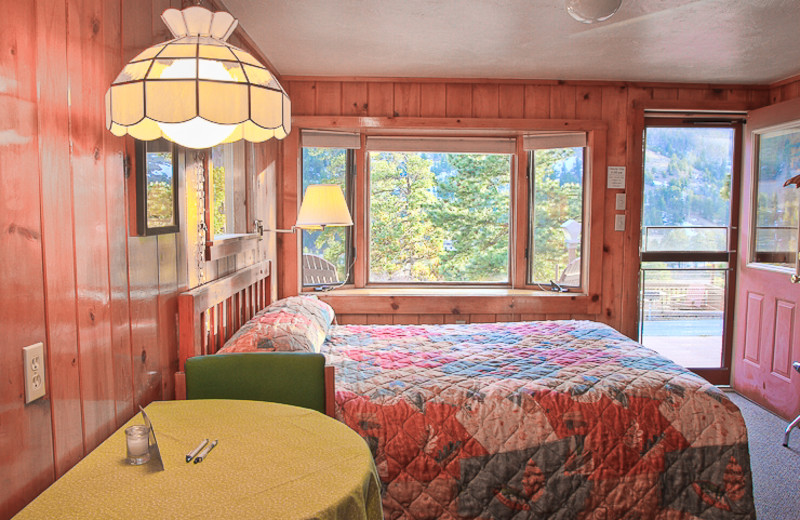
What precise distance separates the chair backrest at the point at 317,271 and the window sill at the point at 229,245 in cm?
102

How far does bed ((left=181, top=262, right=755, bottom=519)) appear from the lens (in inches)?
82.5

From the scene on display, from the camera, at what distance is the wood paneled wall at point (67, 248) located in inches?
46.1

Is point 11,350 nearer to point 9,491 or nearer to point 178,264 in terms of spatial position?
point 9,491

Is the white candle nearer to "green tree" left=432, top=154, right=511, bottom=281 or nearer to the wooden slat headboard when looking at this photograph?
the wooden slat headboard

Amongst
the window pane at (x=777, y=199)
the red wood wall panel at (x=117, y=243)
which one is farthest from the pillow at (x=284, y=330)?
the window pane at (x=777, y=199)

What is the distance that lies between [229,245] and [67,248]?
50.6 inches

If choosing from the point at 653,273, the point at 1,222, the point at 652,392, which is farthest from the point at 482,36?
the point at 1,222

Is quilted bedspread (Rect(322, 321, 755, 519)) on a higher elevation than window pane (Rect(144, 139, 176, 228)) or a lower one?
lower

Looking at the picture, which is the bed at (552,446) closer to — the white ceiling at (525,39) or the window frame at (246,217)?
the window frame at (246,217)

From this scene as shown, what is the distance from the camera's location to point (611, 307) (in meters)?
4.23

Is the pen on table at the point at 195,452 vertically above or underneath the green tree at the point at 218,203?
underneath

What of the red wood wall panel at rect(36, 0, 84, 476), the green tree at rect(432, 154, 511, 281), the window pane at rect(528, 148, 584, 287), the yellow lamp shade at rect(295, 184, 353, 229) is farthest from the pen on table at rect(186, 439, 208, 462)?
the window pane at rect(528, 148, 584, 287)

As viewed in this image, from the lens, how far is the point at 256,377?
1981 mm

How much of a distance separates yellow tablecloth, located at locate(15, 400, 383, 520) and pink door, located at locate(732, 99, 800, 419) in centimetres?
350
